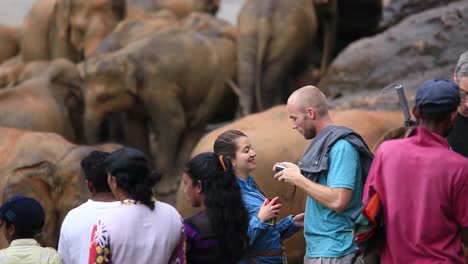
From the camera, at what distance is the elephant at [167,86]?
48.6 ft

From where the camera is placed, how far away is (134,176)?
5707 mm

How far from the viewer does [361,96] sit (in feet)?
39.5

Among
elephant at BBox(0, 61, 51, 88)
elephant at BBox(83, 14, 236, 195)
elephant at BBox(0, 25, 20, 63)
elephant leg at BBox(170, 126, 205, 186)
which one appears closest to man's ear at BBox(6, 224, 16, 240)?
elephant at BBox(83, 14, 236, 195)

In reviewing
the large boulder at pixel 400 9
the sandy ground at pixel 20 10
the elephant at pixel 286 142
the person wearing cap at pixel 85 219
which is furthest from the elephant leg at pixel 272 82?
the sandy ground at pixel 20 10

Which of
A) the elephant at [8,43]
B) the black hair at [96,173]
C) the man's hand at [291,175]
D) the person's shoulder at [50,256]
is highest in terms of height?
the man's hand at [291,175]

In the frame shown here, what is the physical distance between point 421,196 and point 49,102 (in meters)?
9.47

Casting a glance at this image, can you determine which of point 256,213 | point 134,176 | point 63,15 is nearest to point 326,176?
point 256,213

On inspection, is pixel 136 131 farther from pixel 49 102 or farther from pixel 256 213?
pixel 256 213

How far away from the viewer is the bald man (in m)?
5.83

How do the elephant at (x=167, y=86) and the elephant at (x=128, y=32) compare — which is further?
the elephant at (x=128, y=32)

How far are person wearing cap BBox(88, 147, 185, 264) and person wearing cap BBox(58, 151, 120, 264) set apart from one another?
47 centimetres

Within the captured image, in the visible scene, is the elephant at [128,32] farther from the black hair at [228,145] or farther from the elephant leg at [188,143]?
the black hair at [228,145]

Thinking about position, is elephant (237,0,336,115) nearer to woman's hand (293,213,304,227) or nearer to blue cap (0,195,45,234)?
woman's hand (293,213,304,227)

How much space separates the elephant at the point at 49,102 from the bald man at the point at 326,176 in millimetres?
8024
